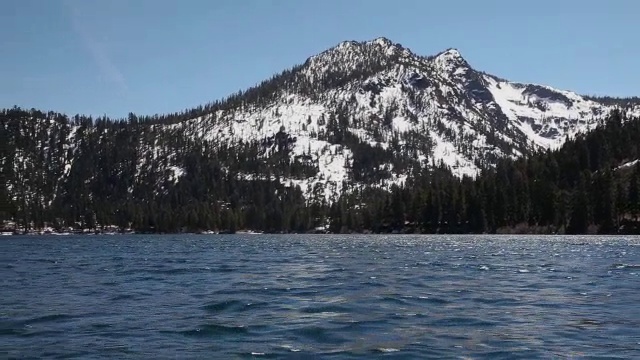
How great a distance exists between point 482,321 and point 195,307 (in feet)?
45.1

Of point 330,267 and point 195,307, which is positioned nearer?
point 195,307

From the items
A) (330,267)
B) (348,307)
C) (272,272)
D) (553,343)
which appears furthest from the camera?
(330,267)

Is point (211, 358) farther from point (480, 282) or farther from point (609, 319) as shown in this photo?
point (480, 282)

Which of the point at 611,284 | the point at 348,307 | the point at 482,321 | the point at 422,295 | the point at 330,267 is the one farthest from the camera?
the point at 330,267

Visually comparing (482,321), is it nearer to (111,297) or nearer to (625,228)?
(111,297)

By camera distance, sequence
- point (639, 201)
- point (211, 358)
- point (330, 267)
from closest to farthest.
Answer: point (211, 358) → point (330, 267) → point (639, 201)

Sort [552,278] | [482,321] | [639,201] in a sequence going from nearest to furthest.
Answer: [482,321] → [552,278] → [639,201]

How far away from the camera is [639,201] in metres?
179

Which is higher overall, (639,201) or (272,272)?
(639,201)

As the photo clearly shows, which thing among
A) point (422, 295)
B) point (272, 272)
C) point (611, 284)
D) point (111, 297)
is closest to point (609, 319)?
point (422, 295)

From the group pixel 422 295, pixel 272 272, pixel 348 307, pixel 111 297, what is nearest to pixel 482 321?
pixel 348 307

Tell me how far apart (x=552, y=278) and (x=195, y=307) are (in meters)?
27.2

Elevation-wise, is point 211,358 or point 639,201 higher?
point 639,201

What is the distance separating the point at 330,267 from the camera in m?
59.0
